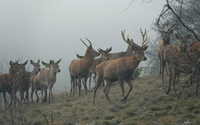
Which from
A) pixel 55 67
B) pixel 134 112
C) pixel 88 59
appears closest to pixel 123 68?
pixel 134 112

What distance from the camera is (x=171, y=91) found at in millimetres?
9641

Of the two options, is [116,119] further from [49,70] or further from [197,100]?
[49,70]

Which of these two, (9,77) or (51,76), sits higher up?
(9,77)

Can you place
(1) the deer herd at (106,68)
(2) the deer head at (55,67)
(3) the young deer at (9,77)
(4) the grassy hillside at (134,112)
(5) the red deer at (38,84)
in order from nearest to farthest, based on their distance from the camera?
1. (4) the grassy hillside at (134,112)
2. (1) the deer herd at (106,68)
3. (3) the young deer at (9,77)
4. (2) the deer head at (55,67)
5. (5) the red deer at (38,84)

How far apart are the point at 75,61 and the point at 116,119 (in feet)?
22.3

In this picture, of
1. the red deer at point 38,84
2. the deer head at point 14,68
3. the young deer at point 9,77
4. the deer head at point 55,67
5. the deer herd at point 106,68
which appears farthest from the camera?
the red deer at point 38,84

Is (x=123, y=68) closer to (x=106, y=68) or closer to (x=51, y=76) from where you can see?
(x=106, y=68)

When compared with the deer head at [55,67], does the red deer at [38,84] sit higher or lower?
lower

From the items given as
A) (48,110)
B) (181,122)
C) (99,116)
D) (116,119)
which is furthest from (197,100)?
(48,110)

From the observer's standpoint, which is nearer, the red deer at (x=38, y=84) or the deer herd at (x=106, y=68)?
the deer herd at (x=106, y=68)

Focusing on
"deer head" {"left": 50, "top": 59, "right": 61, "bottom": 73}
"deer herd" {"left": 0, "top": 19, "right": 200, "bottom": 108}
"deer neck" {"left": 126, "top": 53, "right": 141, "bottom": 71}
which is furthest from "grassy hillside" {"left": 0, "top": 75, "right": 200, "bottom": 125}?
"deer head" {"left": 50, "top": 59, "right": 61, "bottom": 73}

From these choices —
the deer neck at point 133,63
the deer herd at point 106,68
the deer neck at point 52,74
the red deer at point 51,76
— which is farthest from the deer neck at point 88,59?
the deer neck at point 133,63

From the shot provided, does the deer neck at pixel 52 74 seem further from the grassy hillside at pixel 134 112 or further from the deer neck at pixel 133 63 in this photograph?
the deer neck at pixel 133 63

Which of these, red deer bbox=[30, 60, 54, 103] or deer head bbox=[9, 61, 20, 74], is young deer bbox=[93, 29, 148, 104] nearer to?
red deer bbox=[30, 60, 54, 103]
